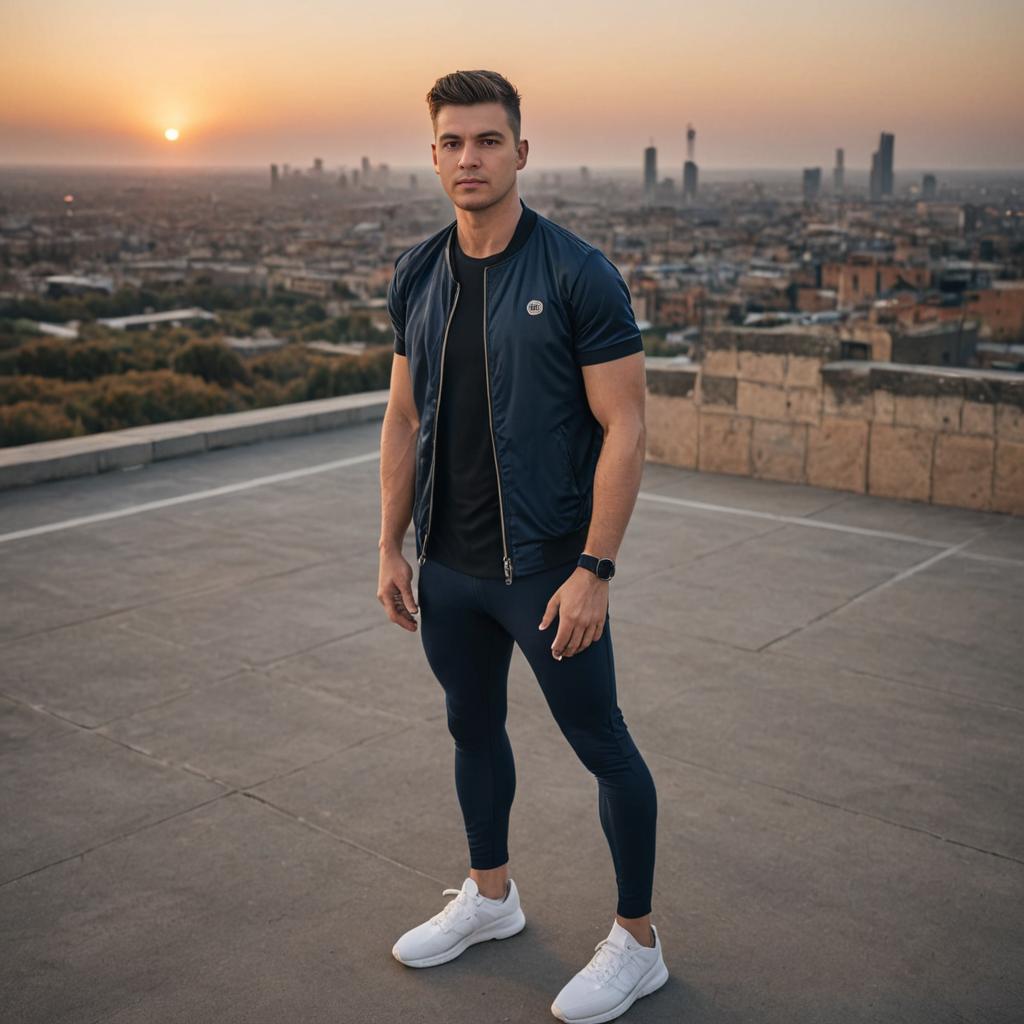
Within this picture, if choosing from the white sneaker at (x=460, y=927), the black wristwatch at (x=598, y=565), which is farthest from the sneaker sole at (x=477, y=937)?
the black wristwatch at (x=598, y=565)

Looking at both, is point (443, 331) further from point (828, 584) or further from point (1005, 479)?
point (1005, 479)

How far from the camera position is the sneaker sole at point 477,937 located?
297 cm

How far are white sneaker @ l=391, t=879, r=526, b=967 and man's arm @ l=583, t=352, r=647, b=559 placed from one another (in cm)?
104

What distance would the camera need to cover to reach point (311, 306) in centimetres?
3781

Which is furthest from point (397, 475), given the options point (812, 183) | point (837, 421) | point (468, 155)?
point (812, 183)

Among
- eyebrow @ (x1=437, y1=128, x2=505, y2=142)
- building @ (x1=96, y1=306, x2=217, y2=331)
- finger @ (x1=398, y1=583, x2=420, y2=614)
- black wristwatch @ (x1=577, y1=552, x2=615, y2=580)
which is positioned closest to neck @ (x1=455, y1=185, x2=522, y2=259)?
eyebrow @ (x1=437, y1=128, x2=505, y2=142)

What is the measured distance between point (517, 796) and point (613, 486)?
65.3 inches

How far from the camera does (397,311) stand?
2.93 metres

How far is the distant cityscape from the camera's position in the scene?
14.9 m

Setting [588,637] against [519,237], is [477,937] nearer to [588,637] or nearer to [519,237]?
[588,637]

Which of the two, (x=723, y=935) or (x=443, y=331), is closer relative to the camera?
(x=443, y=331)

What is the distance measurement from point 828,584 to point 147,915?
4.01m

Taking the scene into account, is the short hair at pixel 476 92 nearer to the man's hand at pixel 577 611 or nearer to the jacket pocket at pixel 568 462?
the jacket pocket at pixel 568 462

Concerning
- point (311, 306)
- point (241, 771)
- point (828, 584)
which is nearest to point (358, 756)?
point (241, 771)
